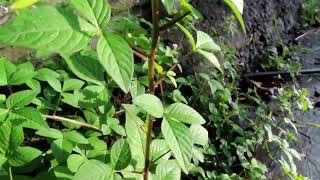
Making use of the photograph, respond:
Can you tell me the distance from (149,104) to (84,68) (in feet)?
0.58

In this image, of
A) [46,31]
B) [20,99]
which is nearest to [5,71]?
[20,99]

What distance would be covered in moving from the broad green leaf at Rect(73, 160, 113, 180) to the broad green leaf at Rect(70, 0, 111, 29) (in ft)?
1.40

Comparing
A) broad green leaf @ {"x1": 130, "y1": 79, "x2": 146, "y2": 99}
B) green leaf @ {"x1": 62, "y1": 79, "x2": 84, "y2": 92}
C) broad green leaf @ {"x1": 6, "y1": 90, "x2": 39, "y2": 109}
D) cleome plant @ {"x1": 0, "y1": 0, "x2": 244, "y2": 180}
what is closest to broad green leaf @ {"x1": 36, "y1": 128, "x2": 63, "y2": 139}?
cleome plant @ {"x1": 0, "y1": 0, "x2": 244, "y2": 180}

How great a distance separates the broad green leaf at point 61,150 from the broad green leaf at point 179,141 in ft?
1.36

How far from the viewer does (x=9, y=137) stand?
1063 mm

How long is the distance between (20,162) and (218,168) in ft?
3.03

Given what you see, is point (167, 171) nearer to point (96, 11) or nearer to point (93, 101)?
point (93, 101)

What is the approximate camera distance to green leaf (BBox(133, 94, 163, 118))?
80 centimetres

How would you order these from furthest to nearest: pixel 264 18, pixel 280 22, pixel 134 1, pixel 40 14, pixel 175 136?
1. pixel 280 22
2. pixel 264 18
3. pixel 134 1
4. pixel 175 136
5. pixel 40 14

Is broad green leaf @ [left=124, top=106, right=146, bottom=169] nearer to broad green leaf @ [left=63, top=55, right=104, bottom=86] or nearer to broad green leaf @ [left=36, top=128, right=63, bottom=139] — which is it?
broad green leaf @ [left=36, top=128, right=63, bottom=139]

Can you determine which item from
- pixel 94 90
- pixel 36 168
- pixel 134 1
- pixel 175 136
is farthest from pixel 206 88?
pixel 175 136

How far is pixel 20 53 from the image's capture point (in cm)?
168

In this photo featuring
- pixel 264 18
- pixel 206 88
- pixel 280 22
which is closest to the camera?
pixel 206 88

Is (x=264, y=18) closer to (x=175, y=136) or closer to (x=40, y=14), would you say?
(x=175, y=136)
